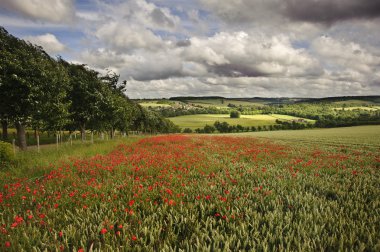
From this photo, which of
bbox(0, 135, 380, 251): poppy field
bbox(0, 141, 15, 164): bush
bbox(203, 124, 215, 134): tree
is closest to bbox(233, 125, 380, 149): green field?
bbox(0, 135, 380, 251): poppy field

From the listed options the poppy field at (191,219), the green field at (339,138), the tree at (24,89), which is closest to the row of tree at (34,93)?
the tree at (24,89)

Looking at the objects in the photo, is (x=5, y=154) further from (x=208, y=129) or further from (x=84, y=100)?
(x=208, y=129)

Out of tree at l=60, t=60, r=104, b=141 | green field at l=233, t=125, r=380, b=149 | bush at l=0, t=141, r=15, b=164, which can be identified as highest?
tree at l=60, t=60, r=104, b=141

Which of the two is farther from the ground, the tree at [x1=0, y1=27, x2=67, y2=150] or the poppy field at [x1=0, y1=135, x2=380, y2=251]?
the tree at [x1=0, y1=27, x2=67, y2=150]

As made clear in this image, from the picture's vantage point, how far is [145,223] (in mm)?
3791

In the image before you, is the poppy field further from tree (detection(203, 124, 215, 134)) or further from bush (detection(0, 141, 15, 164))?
tree (detection(203, 124, 215, 134))

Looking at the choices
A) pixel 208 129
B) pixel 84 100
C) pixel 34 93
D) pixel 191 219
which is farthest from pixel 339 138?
pixel 208 129

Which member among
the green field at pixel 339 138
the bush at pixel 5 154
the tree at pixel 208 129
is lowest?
the tree at pixel 208 129

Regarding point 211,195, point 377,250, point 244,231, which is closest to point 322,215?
point 377,250

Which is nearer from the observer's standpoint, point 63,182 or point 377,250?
point 377,250

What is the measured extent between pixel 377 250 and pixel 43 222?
17.6 ft

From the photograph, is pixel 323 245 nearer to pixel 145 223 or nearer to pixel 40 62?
pixel 145 223

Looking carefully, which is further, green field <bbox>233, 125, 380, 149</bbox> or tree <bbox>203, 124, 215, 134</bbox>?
tree <bbox>203, 124, 215, 134</bbox>

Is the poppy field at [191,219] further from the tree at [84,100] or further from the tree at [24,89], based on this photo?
the tree at [84,100]
